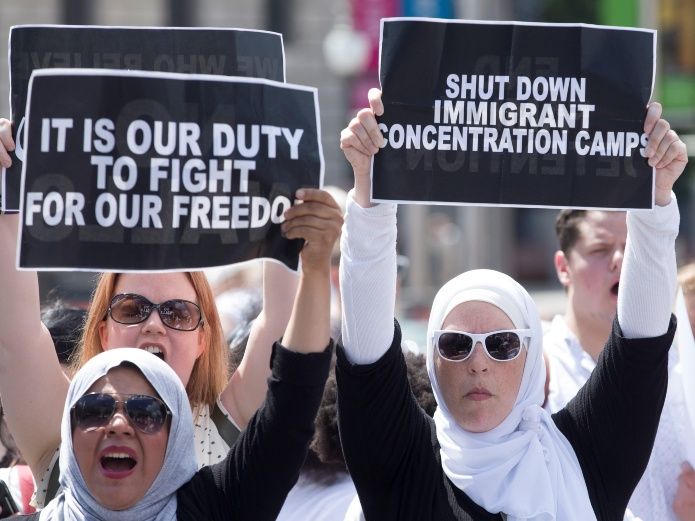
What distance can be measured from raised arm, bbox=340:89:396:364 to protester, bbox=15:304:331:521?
0.15 meters

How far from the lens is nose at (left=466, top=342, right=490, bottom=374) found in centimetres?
321

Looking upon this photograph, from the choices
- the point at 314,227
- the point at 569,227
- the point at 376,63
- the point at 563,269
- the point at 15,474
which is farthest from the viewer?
the point at 376,63

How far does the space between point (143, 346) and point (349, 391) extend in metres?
0.61

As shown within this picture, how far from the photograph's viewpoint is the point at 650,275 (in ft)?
10.8

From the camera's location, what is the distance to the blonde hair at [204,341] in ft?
11.8

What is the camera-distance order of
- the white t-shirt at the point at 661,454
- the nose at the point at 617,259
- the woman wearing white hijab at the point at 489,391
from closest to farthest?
the woman wearing white hijab at the point at 489,391, the white t-shirt at the point at 661,454, the nose at the point at 617,259

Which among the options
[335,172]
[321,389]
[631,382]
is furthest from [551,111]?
[335,172]

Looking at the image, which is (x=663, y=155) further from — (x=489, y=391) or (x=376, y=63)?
(x=376, y=63)

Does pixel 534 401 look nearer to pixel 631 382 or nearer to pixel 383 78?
pixel 631 382

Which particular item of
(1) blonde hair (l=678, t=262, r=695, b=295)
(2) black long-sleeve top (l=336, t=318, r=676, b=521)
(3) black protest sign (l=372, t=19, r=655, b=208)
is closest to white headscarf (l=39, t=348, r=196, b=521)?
(2) black long-sleeve top (l=336, t=318, r=676, b=521)

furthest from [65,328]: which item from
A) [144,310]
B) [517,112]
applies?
[517,112]

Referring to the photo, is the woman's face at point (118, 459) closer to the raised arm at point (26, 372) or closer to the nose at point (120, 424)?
the nose at point (120, 424)

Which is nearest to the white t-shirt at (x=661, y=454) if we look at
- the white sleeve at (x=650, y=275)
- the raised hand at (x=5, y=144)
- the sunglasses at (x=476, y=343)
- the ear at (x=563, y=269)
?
the ear at (x=563, y=269)

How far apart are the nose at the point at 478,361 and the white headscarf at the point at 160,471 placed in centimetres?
67
